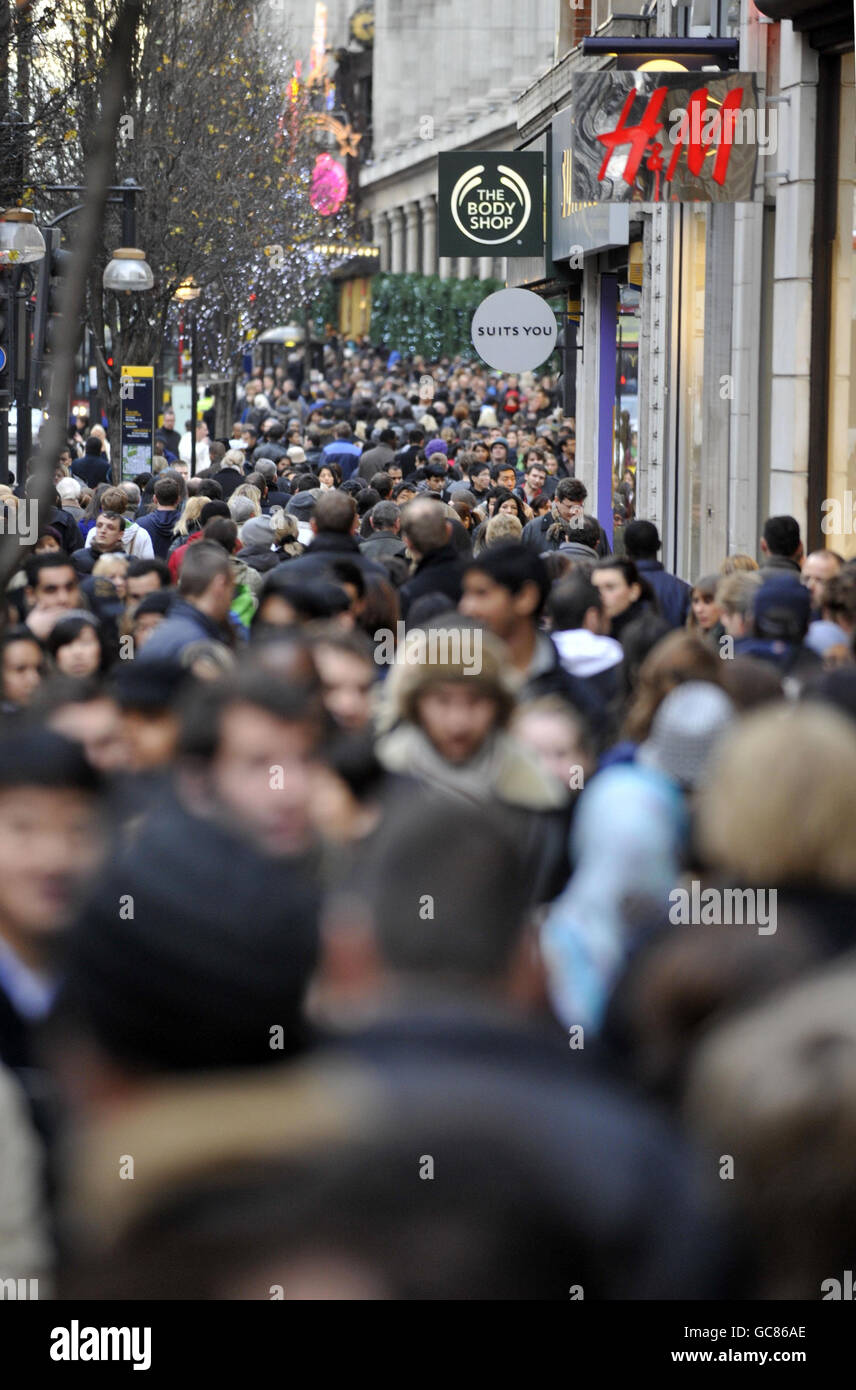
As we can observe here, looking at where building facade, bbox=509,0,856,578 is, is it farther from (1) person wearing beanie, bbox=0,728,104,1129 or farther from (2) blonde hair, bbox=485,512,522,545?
(1) person wearing beanie, bbox=0,728,104,1129

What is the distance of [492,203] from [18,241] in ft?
21.2

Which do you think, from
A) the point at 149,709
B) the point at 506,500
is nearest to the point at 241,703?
the point at 149,709

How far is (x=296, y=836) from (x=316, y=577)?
13.1 feet

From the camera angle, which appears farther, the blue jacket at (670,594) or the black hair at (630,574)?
the blue jacket at (670,594)

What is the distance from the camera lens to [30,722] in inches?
201

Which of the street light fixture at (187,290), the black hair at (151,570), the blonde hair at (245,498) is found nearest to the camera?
the black hair at (151,570)

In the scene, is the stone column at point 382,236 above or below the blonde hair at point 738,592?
above

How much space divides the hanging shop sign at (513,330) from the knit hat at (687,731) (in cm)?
1111

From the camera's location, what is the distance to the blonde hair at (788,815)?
3.50 meters

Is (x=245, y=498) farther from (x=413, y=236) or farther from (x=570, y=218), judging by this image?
(x=413, y=236)

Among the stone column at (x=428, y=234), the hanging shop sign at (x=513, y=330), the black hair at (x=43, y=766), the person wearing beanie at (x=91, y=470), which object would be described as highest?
the stone column at (x=428, y=234)

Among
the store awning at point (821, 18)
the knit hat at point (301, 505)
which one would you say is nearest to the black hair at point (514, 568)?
the knit hat at point (301, 505)

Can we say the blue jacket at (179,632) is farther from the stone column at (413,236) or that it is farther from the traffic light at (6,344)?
the stone column at (413,236)

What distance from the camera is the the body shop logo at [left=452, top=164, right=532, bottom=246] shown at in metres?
22.3
